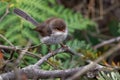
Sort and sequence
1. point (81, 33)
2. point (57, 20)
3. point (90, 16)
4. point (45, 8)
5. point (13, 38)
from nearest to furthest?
point (57, 20) → point (13, 38) → point (45, 8) → point (81, 33) → point (90, 16)

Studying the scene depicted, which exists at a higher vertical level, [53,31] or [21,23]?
[21,23]

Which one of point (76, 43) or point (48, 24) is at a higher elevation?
point (76, 43)

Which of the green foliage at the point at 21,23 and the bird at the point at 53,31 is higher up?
the green foliage at the point at 21,23

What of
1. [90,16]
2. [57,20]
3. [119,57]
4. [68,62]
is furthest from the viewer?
[90,16]

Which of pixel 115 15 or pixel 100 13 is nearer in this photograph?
pixel 100 13

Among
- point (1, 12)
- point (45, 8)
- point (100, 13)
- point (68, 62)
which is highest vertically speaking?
point (100, 13)

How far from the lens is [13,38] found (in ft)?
11.6

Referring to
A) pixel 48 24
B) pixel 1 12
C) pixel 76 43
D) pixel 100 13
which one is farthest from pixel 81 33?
pixel 48 24

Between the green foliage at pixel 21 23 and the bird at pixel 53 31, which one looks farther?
the green foliage at pixel 21 23

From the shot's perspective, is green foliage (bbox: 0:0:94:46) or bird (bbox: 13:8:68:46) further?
green foliage (bbox: 0:0:94:46)

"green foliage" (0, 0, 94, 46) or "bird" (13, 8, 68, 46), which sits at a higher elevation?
"green foliage" (0, 0, 94, 46)

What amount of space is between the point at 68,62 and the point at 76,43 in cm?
35

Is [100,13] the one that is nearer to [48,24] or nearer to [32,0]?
[32,0]

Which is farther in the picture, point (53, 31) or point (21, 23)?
point (21, 23)
